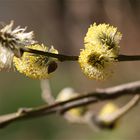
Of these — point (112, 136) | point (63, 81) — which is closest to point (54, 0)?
point (63, 81)

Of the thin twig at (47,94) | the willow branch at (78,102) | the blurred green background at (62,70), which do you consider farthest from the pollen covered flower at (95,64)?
the blurred green background at (62,70)

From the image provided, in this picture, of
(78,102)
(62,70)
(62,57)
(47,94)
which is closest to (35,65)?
(62,57)

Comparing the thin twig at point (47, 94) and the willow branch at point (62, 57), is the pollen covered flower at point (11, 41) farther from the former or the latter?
the thin twig at point (47, 94)

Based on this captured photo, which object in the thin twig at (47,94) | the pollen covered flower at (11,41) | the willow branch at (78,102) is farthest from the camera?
the thin twig at (47,94)

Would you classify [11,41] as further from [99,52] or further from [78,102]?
[78,102]

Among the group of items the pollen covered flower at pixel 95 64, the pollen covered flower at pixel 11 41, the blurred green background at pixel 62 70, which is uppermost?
the blurred green background at pixel 62 70
